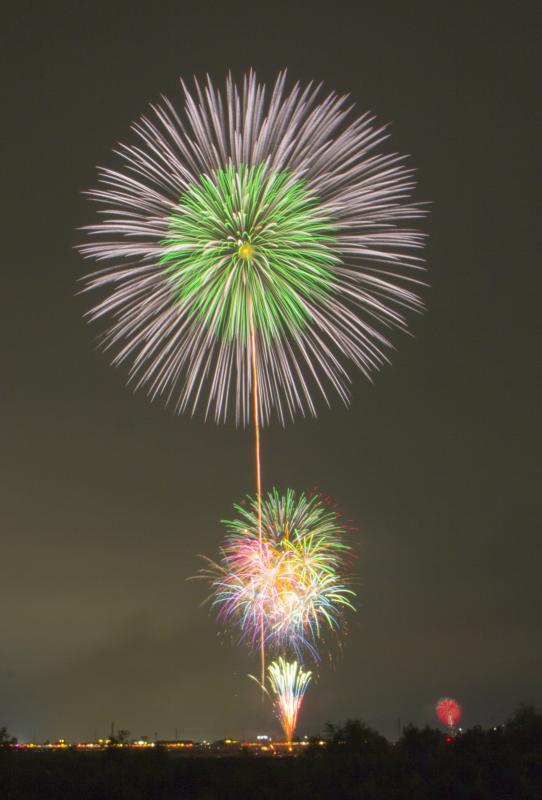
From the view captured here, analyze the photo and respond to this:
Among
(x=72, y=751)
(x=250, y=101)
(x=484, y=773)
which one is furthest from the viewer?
(x=72, y=751)

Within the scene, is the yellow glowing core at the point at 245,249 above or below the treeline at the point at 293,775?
above

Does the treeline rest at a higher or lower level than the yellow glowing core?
lower

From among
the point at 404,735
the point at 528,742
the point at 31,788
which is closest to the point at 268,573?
the point at 404,735

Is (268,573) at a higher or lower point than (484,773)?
higher

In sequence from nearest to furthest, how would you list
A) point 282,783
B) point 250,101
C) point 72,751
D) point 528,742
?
point 250,101 → point 282,783 → point 72,751 → point 528,742

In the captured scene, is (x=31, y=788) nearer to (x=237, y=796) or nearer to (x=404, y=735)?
(x=237, y=796)

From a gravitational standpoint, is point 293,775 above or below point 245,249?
below

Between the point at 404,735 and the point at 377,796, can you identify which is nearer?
the point at 377,796

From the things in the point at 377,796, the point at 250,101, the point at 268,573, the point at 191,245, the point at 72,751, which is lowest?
the point at 377,796
